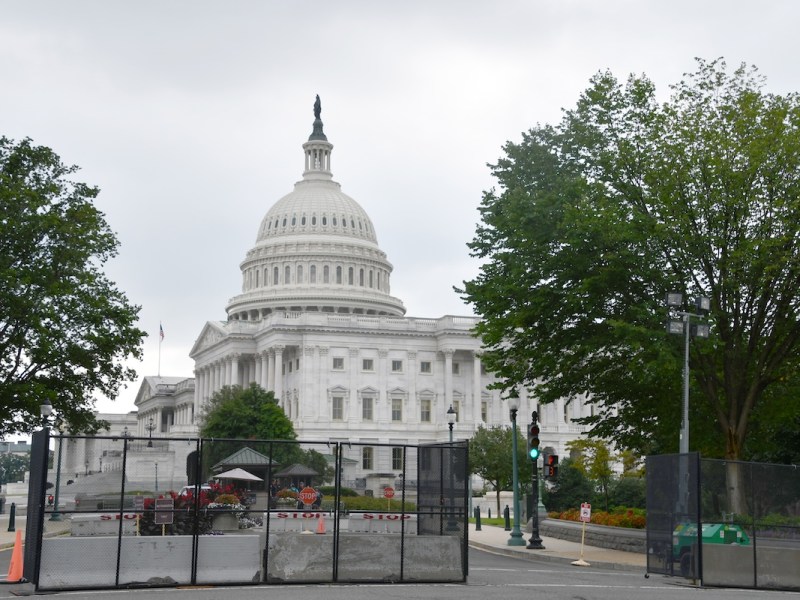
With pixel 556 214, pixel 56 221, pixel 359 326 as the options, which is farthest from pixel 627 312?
pixel 359 326

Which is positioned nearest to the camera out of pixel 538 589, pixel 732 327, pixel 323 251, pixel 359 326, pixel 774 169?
pixel 538 589

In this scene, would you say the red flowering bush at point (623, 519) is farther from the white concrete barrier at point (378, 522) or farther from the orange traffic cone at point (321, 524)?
the orange traffic cone at point (321, 524)

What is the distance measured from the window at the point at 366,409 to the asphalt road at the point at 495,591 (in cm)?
10465

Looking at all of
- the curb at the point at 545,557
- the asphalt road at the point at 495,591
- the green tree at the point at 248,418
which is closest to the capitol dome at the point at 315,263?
the green tree at the point at 248,418

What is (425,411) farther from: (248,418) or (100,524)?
(100,524)

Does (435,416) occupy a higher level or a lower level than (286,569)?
higher

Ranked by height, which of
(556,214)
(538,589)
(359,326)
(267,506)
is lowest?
(538,589)

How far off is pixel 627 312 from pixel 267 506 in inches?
694

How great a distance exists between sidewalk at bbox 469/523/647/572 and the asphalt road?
4612mm

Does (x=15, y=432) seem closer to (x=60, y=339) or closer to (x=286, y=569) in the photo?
(x=60, y=339)

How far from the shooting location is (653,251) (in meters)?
36.4

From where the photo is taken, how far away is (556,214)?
36.9 m

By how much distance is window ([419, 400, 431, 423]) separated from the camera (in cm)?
13462

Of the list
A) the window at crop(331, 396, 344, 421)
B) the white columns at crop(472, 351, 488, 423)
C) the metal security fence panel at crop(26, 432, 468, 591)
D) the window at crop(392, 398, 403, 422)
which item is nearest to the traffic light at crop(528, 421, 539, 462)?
the metal security fence panel at crop(26, 432, 468, 591)
